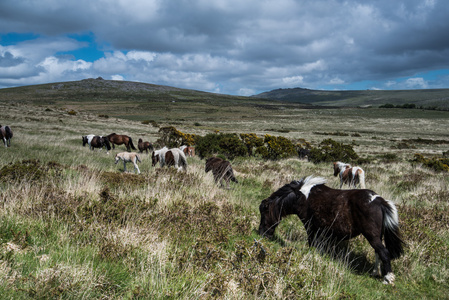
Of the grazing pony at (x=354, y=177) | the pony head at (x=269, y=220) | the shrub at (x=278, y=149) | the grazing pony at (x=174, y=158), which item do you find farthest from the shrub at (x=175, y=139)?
the pony head at (x=269, y=220)

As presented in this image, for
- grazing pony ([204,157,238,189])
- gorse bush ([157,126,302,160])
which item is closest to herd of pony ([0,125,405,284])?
grazing pony ([204,157,238,189])

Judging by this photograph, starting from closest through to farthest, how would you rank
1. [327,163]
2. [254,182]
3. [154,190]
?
[154,190] < [254,182] < [327,163]

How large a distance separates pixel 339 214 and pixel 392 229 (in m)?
0.77

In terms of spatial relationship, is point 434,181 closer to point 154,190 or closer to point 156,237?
point 154,190

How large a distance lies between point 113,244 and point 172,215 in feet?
4.38

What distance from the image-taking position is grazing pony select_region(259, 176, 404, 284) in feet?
13.1

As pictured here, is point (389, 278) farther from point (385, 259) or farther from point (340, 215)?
point (340, 215)

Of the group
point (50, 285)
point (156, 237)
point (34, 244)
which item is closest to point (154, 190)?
point (156, 237)

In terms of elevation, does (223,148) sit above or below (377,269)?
above

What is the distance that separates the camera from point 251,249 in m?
3.43

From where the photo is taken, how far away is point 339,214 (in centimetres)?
436

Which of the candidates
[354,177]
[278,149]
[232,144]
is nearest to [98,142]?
[232,144]

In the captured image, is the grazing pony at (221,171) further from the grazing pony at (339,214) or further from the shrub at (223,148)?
the shrub at (223,148)

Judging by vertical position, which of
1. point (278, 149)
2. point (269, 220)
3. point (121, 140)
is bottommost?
point (278, 149)
